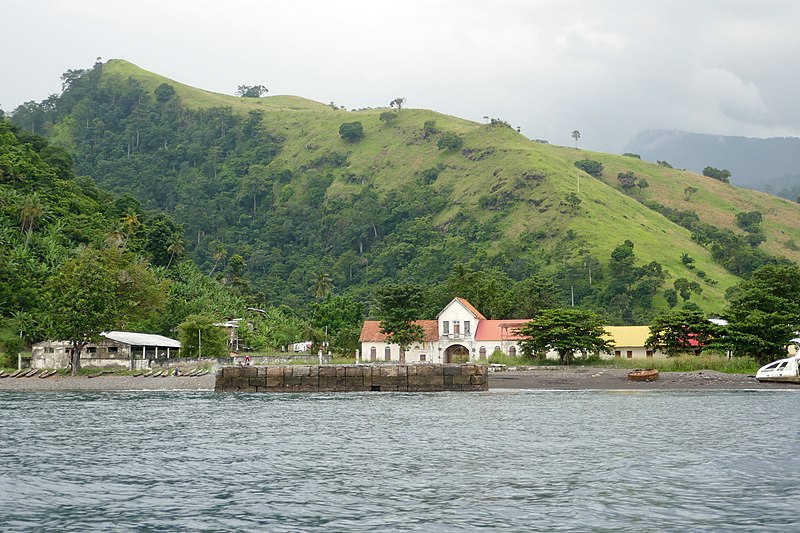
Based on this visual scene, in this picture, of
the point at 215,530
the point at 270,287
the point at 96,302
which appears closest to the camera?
the point at 215,530

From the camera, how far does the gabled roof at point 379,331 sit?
4262 inches

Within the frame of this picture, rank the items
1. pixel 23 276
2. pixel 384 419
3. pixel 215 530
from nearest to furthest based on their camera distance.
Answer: pixel 215 530 → pixel 384 419 → pixel 23 276

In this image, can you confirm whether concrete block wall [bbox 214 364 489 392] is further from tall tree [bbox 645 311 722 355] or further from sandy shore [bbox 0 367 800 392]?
tall tree [bbox 645 311 722 355]

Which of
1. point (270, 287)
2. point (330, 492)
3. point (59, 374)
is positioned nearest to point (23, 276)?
point (59, 374)

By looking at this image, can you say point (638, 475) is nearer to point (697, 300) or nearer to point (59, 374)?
point (59, 374)

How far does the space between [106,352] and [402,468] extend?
68.7m

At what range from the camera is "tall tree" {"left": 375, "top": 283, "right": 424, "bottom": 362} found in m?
103

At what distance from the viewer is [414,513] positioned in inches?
825

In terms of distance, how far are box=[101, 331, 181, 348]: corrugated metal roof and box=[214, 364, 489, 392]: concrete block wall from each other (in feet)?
99.3

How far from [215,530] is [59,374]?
216 ft

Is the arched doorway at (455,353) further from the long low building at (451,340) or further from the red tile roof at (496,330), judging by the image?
the red tile roof at (496,330)

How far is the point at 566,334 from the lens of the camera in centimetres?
8731

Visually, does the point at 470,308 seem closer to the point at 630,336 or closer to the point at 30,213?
the point at 630,336

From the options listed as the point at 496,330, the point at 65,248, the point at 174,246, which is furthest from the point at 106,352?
the point at 174,246
